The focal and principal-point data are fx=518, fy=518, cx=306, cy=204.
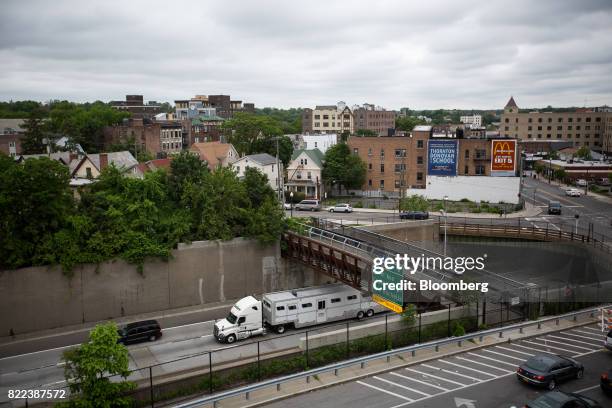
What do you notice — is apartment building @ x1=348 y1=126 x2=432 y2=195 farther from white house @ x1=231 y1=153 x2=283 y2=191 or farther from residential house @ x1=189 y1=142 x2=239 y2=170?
residential house @ x1=189 y1=142 x2=239 y2=170

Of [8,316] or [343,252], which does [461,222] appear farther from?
[8,316]

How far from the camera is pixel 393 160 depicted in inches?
3086

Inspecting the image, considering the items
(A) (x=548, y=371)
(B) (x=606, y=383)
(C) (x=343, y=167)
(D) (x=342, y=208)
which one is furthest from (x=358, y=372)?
(C) (x=343, y=167)

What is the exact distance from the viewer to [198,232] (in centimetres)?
3938

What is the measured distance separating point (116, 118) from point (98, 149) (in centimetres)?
2507

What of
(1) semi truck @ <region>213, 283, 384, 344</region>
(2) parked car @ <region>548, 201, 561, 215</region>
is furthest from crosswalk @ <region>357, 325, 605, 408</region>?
(2) parked car @ <region>548, 201, 561, 215</region>

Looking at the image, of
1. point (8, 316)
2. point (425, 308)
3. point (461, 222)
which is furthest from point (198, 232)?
point (461, 222)

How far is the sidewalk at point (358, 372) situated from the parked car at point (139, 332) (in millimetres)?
10785

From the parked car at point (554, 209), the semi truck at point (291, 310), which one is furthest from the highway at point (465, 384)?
the parked car at point (554, 209)

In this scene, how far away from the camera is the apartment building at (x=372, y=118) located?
16588 cm

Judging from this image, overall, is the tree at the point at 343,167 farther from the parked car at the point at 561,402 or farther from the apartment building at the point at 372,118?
the apartment building at the point at 372,118

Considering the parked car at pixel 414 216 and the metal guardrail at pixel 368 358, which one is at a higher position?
the parked car at pixel 414 216

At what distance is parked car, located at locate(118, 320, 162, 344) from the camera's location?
99.1 ft

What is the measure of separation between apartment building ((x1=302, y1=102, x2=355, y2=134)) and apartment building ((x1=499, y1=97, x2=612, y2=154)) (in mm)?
45764
